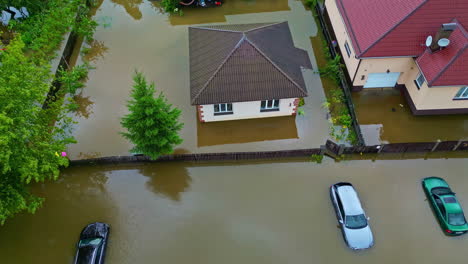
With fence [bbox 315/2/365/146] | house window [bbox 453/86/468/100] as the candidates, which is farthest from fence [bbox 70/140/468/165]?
house window [bbox 453/86/468/100]

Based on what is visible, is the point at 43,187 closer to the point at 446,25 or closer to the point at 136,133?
the point at 136,133

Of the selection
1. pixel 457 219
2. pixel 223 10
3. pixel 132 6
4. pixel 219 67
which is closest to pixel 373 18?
pixel 219 67

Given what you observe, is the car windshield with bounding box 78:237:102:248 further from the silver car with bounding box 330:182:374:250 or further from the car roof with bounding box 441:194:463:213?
the car roof with bounding box 441:194:463:213

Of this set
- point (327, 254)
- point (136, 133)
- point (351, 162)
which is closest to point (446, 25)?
point (351, 162)

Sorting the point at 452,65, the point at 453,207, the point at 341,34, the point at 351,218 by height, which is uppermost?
the point at 341,34

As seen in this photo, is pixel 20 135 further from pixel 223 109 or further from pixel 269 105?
pixel 269 105
